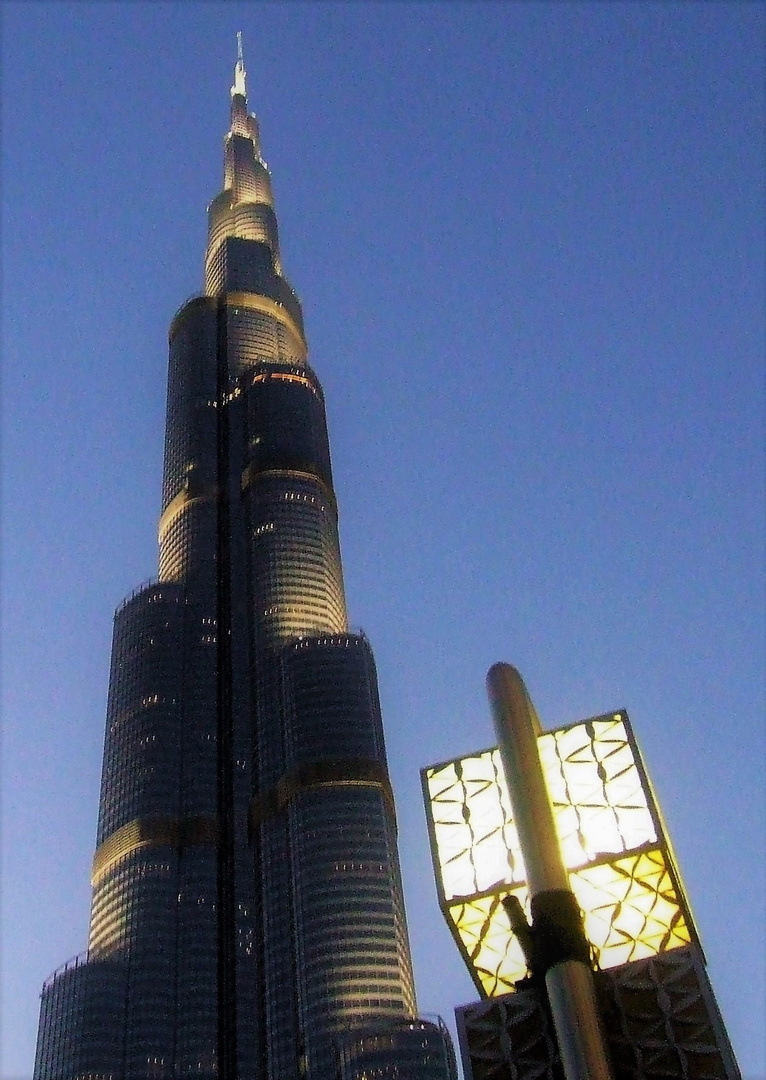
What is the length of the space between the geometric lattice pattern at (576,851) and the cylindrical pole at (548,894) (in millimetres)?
1289

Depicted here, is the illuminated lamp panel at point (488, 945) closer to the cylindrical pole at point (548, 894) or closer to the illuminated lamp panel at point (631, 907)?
the illuminated lamp panel at point (631, 907)

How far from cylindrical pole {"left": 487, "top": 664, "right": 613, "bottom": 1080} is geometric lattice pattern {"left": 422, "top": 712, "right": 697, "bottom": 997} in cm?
129

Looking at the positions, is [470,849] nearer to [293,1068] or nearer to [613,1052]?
[613,1052]

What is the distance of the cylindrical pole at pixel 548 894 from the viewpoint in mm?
35031

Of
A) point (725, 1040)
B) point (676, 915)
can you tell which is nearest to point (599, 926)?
point (676, 915)

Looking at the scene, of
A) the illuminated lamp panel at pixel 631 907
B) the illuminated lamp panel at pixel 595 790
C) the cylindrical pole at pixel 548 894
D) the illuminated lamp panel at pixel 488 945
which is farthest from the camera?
the illuminated lamp panel at pixel 488 945

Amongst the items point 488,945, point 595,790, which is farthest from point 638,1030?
point 595,790

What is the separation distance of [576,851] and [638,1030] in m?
6.40

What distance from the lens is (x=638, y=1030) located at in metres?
37.4

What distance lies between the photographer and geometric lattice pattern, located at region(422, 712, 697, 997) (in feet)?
137

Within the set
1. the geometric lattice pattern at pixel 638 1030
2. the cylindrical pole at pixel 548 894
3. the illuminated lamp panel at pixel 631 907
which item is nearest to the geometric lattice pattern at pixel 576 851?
the illuminated lamp panel at pixel 631 907

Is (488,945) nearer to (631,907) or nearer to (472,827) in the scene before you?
(472,827)

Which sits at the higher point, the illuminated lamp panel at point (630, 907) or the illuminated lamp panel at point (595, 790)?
the illuminated lamp panel at point (595, 790)

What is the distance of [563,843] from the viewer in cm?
4238
